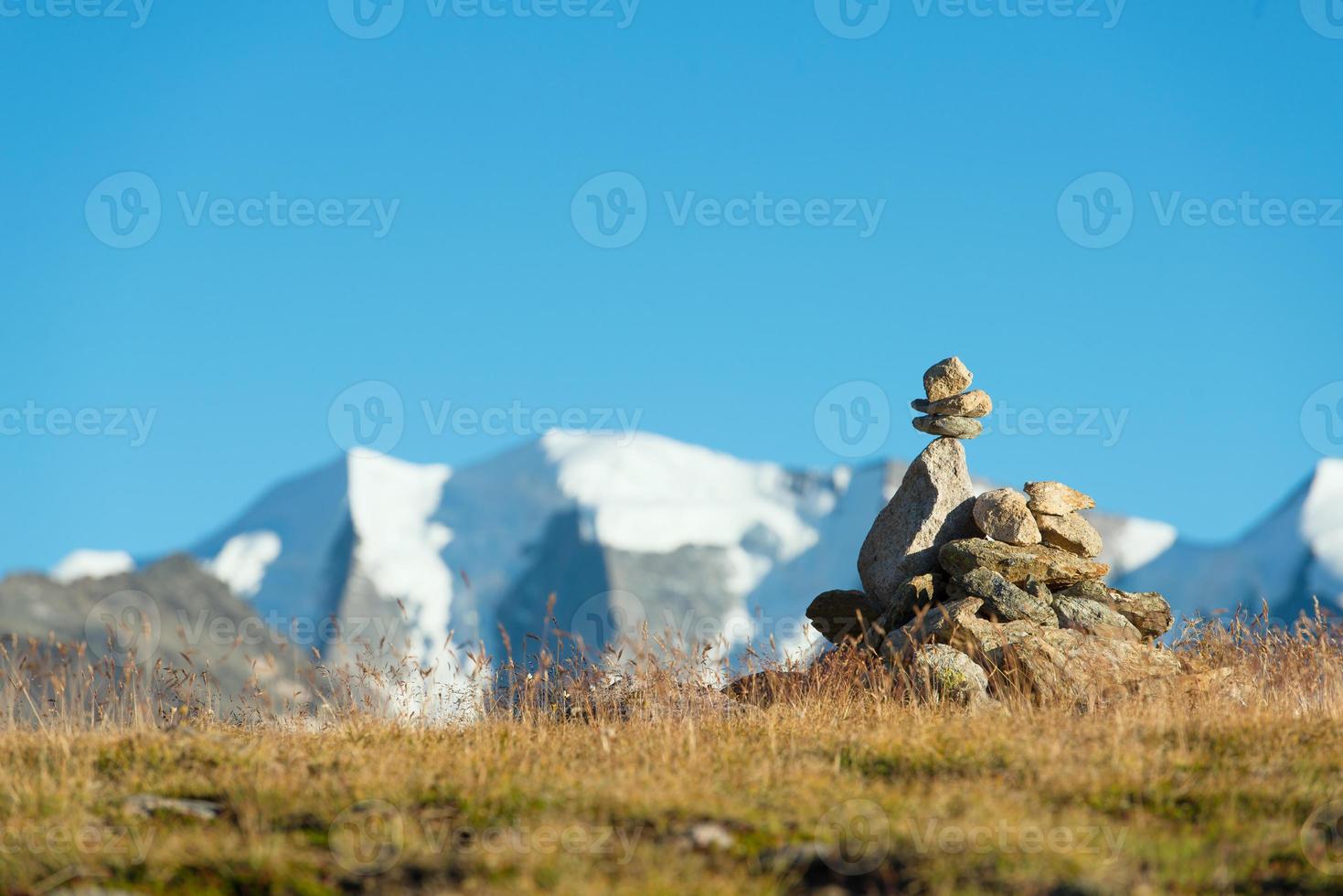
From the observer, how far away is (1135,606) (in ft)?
48.5

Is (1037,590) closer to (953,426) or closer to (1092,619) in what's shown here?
(1092,619)

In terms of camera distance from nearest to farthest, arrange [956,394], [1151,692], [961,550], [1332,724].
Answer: [1332,724]
[1151,692]
[961,550]
[956,394]

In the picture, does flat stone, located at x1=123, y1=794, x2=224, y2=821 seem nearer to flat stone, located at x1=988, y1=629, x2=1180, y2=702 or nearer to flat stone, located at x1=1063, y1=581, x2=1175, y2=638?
flat stone, located at x1=988, y1=629, x2=1180, y2=702

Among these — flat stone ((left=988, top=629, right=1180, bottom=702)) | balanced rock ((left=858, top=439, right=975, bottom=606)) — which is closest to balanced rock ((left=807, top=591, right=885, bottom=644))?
balanced rock ((left=858, top=439, right=975, bottom=606))

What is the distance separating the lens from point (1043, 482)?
15625mm

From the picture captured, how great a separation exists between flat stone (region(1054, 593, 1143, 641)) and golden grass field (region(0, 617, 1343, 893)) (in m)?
2.34

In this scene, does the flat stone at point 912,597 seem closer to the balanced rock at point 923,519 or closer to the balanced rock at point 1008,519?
the balanced rock at point 923,519

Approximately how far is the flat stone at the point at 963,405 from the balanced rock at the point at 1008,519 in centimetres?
136

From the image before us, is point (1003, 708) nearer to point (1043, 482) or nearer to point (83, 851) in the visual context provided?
point (1043, 482)

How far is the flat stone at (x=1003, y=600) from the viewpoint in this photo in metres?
14.0

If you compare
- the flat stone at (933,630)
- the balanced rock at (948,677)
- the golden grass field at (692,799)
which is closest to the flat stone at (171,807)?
the golden grass field at (692,799)

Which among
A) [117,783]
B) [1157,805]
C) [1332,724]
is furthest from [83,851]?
[1332,724]

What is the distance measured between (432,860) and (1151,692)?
7.94 m

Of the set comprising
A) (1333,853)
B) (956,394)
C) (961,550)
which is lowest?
(1333,853)
